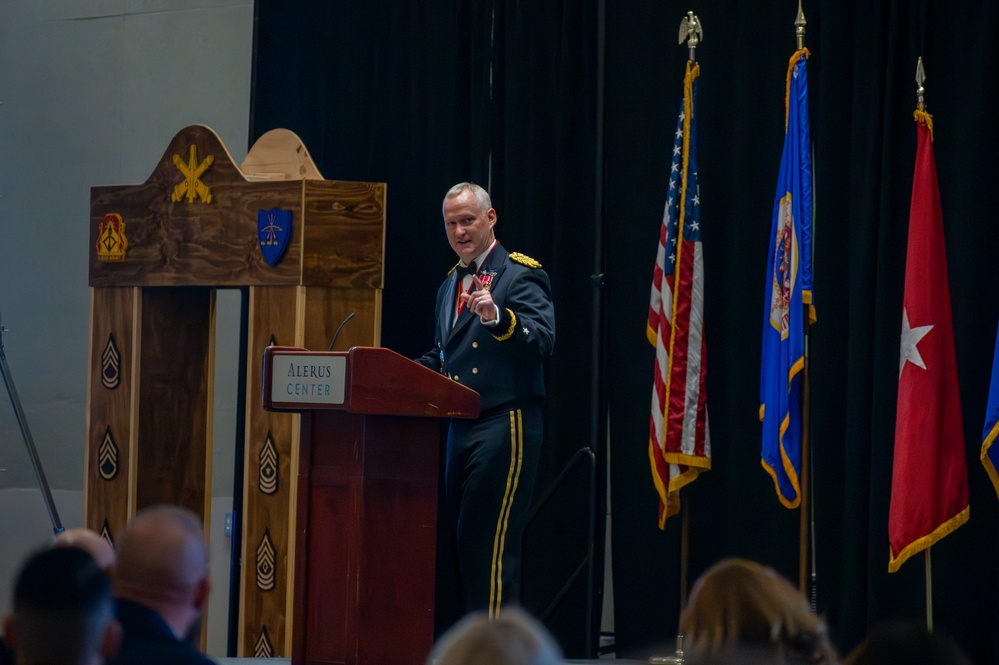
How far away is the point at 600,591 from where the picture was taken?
15.5 ft

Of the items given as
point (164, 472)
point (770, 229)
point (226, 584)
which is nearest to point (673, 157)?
point (770, 229)

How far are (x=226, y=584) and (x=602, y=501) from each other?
2.03 m

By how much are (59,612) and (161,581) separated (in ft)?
0.74

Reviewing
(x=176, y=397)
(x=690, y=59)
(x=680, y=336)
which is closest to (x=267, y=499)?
(x=176, y=397)

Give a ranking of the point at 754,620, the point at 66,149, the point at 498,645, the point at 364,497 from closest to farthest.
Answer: the point at 498,645
the point at 754,620
the point at 364,497
the point at 66,149

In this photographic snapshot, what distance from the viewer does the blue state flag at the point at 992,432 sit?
3.83m

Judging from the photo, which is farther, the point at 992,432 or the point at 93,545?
the point at 992,432

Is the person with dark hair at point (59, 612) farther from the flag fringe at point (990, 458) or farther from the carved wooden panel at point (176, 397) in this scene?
the carved wooden panel at point (176, 397)

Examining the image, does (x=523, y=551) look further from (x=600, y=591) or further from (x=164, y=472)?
(x=164, y=472)

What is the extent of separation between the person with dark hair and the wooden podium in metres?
1.87

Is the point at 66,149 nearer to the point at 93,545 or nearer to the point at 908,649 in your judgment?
the point at 93,545

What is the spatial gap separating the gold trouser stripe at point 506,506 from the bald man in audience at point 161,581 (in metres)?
2.01

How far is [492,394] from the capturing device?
382 cm

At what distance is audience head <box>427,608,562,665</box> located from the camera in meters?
1.19
